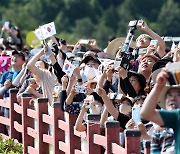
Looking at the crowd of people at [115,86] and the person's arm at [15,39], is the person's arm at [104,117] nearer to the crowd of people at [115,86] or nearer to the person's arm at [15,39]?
the crowd of people at [115,86]

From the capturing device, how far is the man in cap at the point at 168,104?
8.52 m

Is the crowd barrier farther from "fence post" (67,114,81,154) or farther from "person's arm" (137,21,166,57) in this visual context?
"person's arm" (137,21,166,57)

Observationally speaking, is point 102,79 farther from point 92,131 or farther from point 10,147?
point 10,147

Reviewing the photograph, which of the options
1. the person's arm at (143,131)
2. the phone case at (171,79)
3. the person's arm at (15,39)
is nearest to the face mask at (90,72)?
the person's arm at (143,131)

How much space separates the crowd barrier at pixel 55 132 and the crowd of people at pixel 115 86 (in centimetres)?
13

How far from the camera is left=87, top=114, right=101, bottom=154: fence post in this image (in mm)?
11284

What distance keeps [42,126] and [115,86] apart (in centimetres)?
173

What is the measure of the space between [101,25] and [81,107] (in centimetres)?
9945

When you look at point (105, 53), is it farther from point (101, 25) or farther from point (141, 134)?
point (101, 25)

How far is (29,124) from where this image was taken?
14906 mm

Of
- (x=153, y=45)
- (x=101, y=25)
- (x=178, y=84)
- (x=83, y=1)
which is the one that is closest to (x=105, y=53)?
(x=153, y=45)

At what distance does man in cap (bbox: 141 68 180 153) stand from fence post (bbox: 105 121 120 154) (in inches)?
67.7

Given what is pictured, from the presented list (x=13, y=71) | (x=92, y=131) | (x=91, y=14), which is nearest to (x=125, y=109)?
(x=92, y=131)

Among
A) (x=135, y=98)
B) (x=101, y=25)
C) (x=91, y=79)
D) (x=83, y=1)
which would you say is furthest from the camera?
(x=83, y=1)
